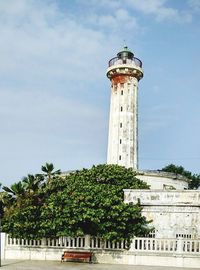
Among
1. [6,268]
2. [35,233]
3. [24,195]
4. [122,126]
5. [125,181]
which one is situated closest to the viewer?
[6,268]

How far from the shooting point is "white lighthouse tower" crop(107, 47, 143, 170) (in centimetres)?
4234

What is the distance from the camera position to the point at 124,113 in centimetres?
4269

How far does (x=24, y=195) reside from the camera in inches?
979

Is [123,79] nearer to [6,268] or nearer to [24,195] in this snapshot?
[24,195]

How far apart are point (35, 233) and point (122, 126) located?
2113 cm

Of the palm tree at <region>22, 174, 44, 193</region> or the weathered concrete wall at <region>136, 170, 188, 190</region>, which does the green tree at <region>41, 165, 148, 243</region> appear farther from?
the weathered concrete wall at <region>136, 170, 188, 190</region>

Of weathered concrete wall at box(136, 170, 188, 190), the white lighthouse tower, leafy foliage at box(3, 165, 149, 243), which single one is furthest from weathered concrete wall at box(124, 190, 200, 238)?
the white lighthouse tower

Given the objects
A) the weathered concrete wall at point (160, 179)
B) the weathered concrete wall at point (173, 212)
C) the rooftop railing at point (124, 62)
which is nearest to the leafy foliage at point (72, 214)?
the weathered concrete wall at point (173, 212)

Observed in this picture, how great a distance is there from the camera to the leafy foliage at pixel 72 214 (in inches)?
868

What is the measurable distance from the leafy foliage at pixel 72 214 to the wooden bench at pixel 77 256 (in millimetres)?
996

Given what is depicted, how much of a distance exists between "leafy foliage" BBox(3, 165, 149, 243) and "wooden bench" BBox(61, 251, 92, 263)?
996 millimetres

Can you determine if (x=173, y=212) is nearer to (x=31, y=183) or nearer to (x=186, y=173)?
(x=31, y=183)

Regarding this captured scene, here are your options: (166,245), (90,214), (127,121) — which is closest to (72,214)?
(90,214)

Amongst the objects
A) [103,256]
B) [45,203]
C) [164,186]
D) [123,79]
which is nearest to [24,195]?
[45,203]
